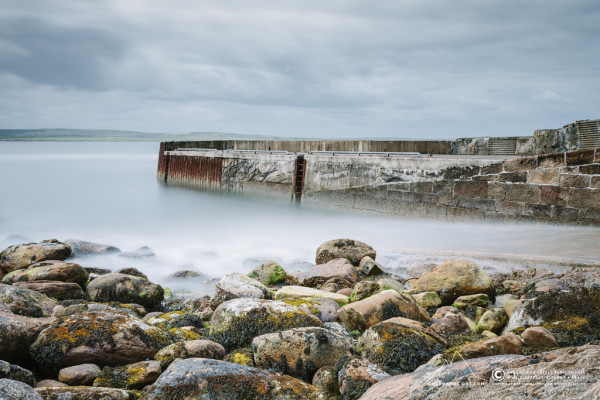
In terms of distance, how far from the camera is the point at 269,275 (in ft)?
22.7

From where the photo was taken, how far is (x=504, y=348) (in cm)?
285

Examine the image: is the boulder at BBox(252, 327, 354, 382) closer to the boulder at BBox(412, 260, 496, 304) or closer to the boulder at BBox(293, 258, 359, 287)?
the boulder at BBox(412, 260, 496, 304)

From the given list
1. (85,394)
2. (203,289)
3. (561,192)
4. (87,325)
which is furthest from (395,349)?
(561,192)

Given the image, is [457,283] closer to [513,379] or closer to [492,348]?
[492,348]

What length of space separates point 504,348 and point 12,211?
20951 millimetres

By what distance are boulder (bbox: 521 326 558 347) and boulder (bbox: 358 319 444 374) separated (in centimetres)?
59

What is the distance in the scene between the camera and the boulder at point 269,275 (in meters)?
6.89

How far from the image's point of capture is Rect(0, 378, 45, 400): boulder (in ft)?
7.34

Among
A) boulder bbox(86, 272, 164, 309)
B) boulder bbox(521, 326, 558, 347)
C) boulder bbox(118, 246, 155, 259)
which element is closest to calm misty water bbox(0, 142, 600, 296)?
boulder bbox(118, 246, 155, 259)

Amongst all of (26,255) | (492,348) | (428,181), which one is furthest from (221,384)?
(428,181)

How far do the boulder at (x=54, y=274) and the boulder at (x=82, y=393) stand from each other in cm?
392

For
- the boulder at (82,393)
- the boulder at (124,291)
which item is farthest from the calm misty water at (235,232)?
the boulder at (82,393)

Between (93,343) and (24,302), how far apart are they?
1.80 metres

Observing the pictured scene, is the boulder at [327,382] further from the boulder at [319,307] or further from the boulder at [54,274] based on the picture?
the boulder at [54,274]
